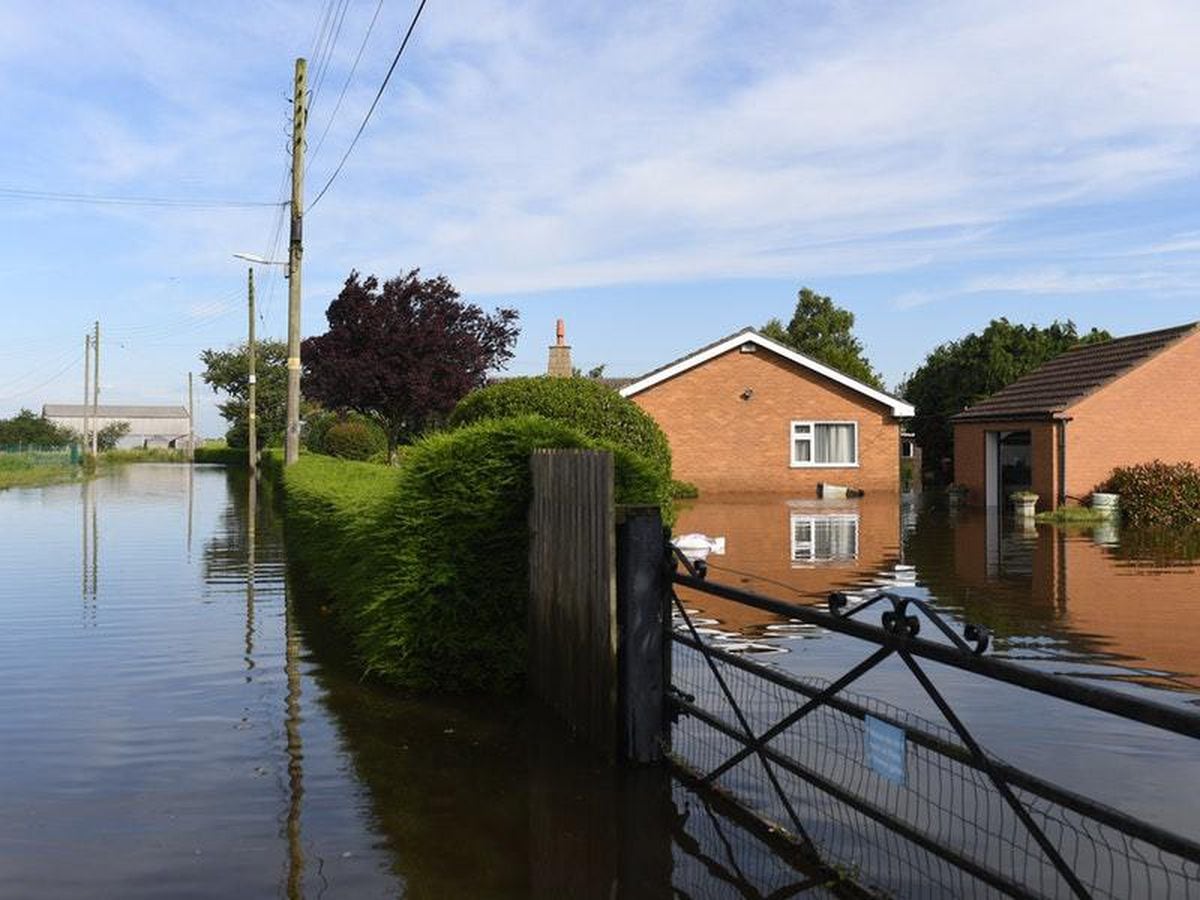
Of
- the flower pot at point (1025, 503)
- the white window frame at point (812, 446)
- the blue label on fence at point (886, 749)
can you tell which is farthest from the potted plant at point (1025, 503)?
the blue label on fence at point (886, 749)

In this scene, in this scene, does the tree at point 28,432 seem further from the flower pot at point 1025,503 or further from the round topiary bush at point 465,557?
the round topiary bush at point 465,557

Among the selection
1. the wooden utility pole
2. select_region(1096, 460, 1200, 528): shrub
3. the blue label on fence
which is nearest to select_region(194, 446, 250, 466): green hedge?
the wooden utility pole

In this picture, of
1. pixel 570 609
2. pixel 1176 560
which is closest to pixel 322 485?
pixel 570 609

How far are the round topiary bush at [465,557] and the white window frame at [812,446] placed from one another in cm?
2608

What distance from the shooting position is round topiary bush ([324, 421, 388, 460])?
41.8 m

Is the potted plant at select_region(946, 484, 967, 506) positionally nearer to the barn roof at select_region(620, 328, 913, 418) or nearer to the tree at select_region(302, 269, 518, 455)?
the barn roof at select_region(620, 328, 913, 418)

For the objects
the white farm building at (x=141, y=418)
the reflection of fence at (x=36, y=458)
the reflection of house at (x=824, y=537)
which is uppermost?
the white farm building at (x=141, y=418)

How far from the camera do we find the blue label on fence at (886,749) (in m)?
4.07

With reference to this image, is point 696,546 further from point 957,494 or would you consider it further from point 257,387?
point 257,387

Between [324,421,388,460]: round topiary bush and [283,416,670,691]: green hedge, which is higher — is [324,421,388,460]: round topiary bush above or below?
above

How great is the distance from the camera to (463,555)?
26.0 feet

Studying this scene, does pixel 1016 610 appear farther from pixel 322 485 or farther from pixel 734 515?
pixel 734 515

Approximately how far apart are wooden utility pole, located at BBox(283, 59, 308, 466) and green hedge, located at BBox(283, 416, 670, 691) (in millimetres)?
16811

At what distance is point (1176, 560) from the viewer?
17422mm
